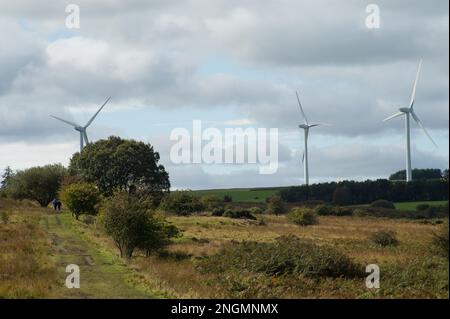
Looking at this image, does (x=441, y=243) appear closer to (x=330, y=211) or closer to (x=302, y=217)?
(x=302, y=217)

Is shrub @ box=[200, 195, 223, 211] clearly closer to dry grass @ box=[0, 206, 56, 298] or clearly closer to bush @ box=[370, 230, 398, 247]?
bush @ box=[370, 230, 398, 247]

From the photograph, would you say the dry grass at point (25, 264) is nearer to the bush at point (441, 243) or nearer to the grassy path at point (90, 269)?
the grassy path at point (90, 269)

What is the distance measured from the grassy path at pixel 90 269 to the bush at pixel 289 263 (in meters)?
4.48

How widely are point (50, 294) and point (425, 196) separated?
12346 cm

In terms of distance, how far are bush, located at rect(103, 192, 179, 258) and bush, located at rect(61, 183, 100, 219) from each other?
24.5 meters

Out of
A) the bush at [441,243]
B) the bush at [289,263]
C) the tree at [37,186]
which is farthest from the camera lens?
the tree at [37,186]

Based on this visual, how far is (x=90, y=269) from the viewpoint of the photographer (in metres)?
29.6

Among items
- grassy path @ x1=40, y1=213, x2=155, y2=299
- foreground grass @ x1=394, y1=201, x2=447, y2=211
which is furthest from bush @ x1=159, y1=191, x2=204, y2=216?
foreground grass @ x1=394, y1=201, x2=447, y2=211

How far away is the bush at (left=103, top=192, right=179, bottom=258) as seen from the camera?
39.0m

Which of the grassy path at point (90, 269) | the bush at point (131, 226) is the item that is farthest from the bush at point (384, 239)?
the grassy path at point (90, 269)

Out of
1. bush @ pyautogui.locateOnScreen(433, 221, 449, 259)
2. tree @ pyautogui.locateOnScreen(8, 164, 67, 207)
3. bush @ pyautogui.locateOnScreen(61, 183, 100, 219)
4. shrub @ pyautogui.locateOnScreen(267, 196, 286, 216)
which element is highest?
tree @ pyautogui.locateOnScreen(8, 164, 67, 207)

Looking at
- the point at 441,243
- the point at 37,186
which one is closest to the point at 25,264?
the point at 441,243

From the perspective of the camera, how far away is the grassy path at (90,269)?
23344 millimetres
